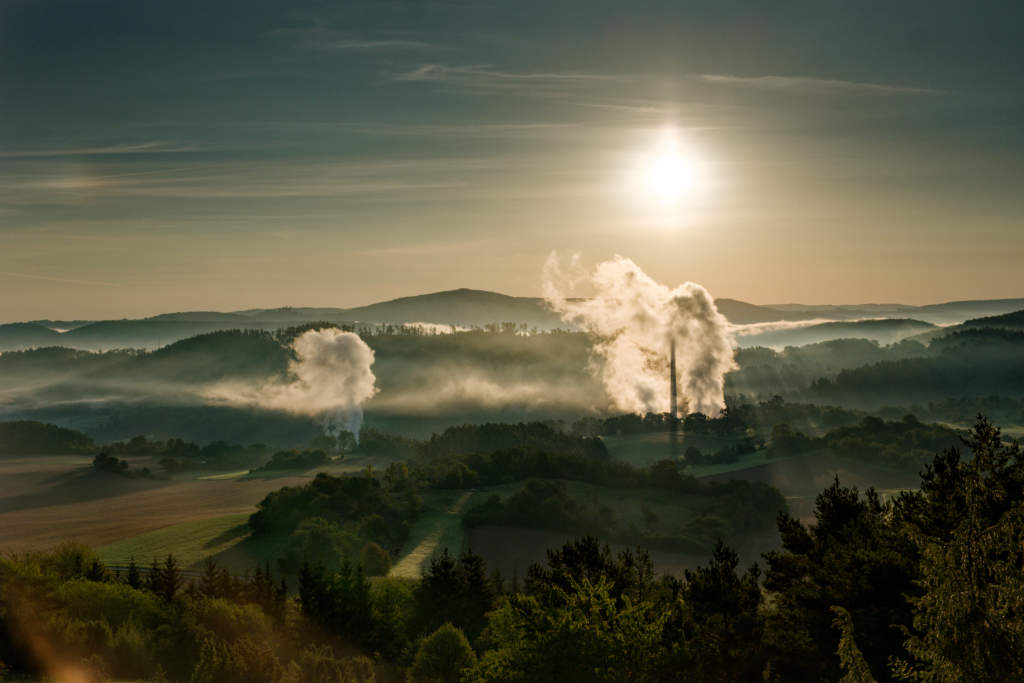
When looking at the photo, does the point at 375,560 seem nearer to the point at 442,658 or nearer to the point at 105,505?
Answer: the point at 442,658

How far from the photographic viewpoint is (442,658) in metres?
46.9

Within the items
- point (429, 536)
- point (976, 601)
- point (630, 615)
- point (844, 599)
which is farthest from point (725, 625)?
point (429, 536)

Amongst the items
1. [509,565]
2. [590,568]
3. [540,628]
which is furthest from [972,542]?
[509,565]

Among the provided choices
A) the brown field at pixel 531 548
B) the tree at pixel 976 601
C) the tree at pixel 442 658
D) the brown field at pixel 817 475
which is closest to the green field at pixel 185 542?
the brown field at pixel 531 548

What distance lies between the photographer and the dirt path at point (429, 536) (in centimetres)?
10706

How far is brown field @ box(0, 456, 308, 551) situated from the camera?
14150 cm

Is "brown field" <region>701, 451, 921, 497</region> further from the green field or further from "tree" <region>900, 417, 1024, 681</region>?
"tree" <region>900, 417, 1024, 681</region>

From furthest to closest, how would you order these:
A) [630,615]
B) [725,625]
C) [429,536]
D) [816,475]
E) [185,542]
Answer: [816,475] < [429,536] < [185,542] < [725,625] < [630,615]

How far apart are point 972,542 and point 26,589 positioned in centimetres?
4970

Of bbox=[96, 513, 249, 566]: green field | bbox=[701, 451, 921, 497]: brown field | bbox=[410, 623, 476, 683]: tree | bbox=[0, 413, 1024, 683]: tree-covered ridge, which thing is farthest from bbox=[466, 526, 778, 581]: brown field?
bbox=[410, 623, 476, 683]: tree

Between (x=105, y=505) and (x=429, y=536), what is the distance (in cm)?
8790

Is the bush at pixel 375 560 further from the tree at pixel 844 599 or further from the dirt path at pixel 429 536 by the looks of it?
the tree at pixel 844 599

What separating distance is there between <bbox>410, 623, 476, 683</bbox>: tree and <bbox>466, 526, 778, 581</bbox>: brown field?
62272mm

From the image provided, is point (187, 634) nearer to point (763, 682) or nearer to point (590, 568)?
point (590, 568)
